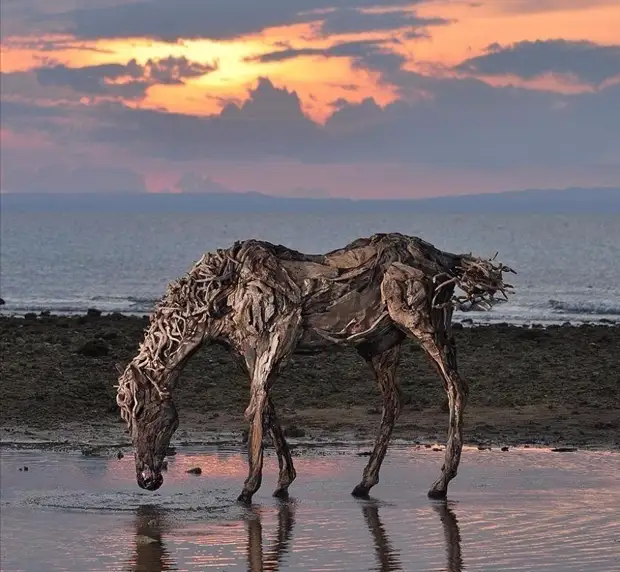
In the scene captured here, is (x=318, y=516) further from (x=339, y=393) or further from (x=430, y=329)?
(x=339, y=393)

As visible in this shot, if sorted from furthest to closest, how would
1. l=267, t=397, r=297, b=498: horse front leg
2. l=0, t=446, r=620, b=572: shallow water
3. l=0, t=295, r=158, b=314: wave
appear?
l=0, t=295, r=158, b=314: wave, l=267, t=397, r=297, b=498: horse front leg, l=0, t=446, r=620, b=572: shallow water

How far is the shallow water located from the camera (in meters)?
12.0

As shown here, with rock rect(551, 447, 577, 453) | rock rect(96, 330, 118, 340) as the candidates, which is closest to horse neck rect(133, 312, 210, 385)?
rock rect(551, 447, 577, 453)

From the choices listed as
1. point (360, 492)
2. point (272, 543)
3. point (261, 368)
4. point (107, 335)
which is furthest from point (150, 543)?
point (107, 335)

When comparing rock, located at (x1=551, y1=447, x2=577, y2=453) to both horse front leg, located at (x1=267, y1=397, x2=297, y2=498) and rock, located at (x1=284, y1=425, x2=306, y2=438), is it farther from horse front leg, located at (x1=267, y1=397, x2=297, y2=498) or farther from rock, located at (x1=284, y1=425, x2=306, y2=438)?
horse front leg, located at (x1=267, y1=397, x2=297, y2=498)

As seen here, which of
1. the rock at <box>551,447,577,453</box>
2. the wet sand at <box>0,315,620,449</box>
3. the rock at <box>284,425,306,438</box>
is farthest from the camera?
the wet sand at <box>0,315,620,449</box>

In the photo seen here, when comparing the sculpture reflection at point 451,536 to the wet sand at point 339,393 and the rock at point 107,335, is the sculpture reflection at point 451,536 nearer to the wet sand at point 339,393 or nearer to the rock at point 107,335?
the wet sand at point 339,393

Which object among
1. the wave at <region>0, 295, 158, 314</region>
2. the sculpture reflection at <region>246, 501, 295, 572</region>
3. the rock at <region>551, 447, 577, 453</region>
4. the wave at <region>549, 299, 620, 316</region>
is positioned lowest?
the sculpture reflection at <region>246, 501, 295, 572</region>

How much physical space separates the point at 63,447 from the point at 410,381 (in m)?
7.20

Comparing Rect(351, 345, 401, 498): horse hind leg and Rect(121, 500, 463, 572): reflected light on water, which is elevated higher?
Rect(351, 345, 401, 498): horse hind leg

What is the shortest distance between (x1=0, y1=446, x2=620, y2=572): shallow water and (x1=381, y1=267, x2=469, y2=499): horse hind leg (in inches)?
16.3

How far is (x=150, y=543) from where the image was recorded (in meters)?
12.7

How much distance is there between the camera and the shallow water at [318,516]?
12.0m

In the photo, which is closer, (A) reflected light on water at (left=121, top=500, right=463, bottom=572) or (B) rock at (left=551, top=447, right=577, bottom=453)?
(A) reflected light on water at (left=121, top=500, right=463, bottom=572)
